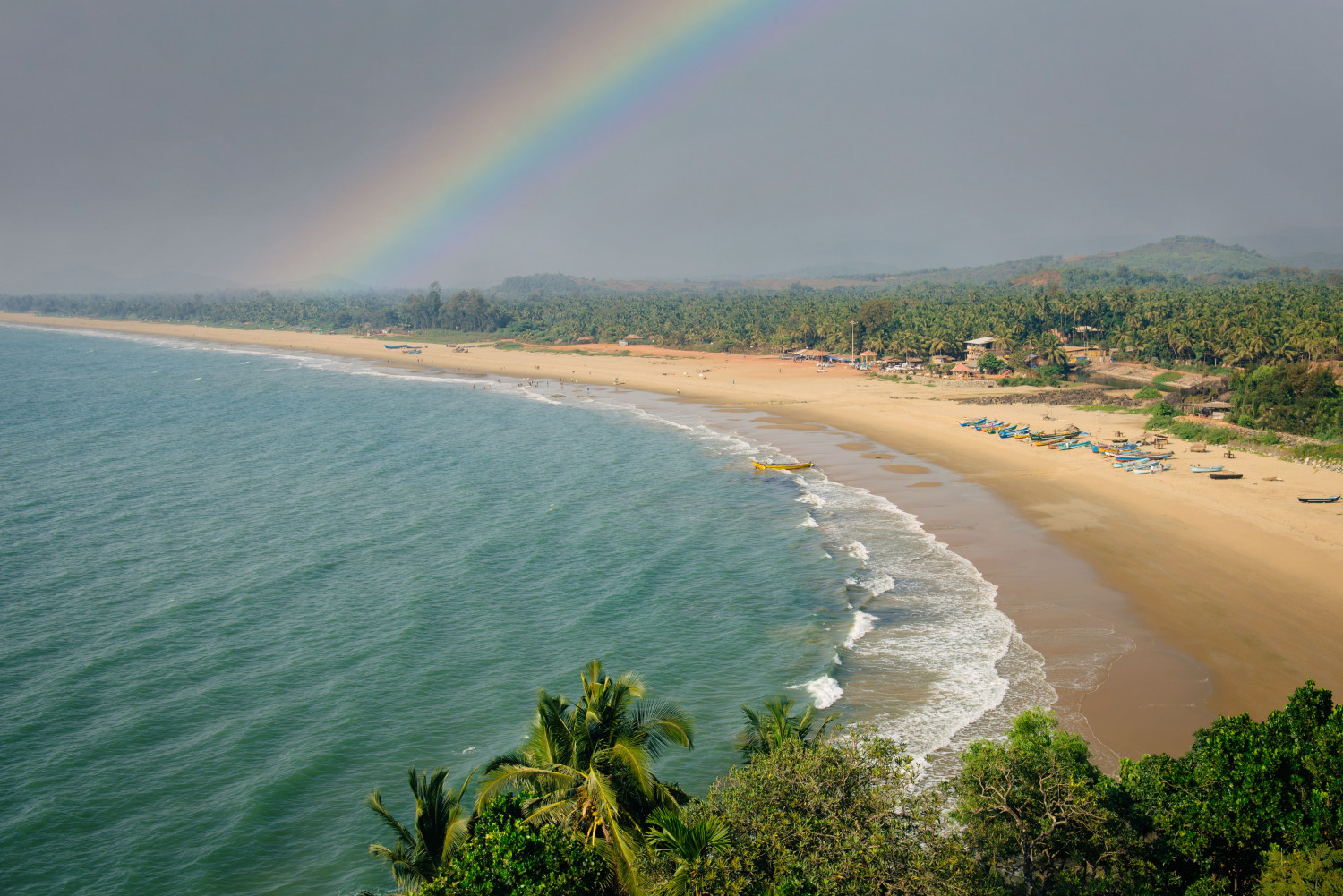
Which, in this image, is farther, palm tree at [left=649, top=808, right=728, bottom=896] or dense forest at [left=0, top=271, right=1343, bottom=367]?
dense forest at [left=0, top=271, right=1343, bottom=367]

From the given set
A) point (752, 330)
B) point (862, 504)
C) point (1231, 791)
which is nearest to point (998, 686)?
point (1231, 791)

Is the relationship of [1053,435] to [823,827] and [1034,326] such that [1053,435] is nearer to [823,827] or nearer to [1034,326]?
[823,827]

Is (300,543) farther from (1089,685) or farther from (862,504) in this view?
(1089,685)

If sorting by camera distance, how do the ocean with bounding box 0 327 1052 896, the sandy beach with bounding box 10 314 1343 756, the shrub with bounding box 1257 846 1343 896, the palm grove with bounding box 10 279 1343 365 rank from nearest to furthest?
the shrub with bounding box 1257 846 1343 896 → the ocean with bounding box 0 327 1052 896 → the sandy beach with bounding box 10 314 1343 756 → the palm grove with bounding box 10 279 1343 365

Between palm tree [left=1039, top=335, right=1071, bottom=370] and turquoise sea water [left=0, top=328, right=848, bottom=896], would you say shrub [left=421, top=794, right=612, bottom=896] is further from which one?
palm tree [left=1039, top=335, right=1071, bottom=370]

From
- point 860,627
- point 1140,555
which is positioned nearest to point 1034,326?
point 1140,555

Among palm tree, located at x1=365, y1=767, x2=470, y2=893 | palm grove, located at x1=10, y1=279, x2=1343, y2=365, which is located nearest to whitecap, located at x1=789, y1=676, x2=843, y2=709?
palm tree, located at x1=365, y1=767, x2=470, y2=893

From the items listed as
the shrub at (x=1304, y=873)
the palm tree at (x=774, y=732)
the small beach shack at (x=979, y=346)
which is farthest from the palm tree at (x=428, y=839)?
the small beach shack at (x=979, y=346)
